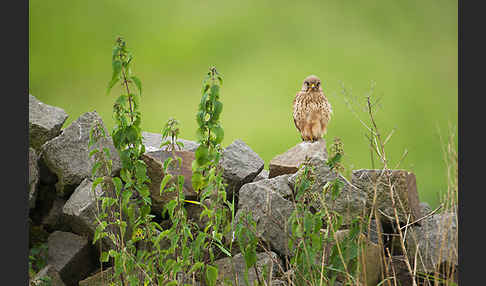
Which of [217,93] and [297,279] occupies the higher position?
[217,93]

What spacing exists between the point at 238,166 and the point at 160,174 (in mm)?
477

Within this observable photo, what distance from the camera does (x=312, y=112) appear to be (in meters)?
3.14

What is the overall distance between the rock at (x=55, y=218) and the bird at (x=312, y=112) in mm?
1502

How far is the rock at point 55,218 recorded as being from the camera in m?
2.94

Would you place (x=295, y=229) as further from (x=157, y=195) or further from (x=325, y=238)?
(x=157, y=195)

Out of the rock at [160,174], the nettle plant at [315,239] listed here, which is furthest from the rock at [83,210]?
the nettle plant at [315,239]

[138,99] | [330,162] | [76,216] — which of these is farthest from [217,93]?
[76,216]

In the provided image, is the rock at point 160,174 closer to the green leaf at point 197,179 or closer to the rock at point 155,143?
the rock at point 155,143

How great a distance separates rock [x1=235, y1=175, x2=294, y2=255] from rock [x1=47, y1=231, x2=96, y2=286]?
0.92 meters

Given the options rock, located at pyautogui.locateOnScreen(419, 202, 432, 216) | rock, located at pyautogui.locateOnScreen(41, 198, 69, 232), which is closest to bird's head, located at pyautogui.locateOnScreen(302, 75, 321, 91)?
rock, located at pyautogui.locateOnScreen(419, 202, 432, 216)

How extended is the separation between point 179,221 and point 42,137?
1399mm

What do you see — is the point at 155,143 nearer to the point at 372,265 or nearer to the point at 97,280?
the point at 97,280

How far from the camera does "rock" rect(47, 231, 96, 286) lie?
278 cm

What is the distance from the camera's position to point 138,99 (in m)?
2.14
